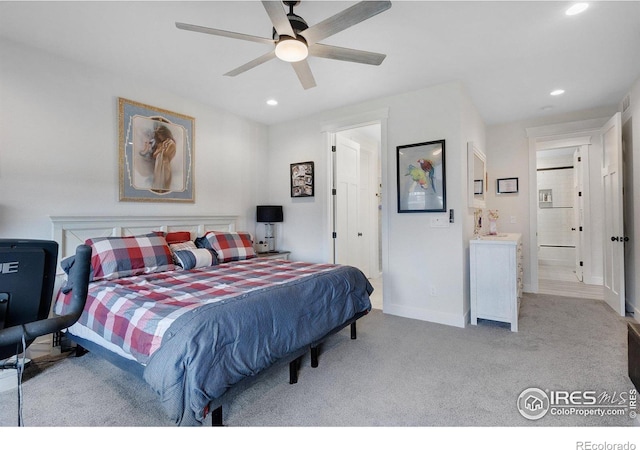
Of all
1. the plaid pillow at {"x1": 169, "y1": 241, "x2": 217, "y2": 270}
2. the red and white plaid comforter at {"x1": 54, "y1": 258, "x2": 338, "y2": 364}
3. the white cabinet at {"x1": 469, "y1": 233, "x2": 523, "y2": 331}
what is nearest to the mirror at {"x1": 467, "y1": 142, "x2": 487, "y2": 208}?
the white cabinet at {"x1": 469, "y1": 233, "x2": 523, "y2": 331}

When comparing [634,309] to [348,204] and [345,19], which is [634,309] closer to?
[348,204]

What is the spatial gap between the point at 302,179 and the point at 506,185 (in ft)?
10.8

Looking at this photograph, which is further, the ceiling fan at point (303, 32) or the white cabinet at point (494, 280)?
the white cabinet at point (494, 280)

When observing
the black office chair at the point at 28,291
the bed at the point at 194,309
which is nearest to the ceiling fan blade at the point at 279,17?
the black office chair at the point at 28,291

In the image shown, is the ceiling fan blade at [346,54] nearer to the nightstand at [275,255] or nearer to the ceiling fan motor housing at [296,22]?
the ceiling fan motor housing at [296,22]

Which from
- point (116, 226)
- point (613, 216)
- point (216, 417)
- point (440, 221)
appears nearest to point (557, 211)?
point (613, 216)

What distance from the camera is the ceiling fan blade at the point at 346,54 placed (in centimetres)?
208

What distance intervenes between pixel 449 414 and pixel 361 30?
9.06 feet

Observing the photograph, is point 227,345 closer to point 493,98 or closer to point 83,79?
point 83,79

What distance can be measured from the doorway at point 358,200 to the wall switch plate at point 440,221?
1.37 meters

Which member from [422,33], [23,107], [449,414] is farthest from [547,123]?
[23,107]

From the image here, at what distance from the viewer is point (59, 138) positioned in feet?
9.05

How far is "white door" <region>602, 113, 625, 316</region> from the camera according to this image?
3498mm

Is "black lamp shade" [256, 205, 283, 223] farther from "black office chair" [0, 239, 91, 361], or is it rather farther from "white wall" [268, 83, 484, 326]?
"black office chair" [0, 239, 91, 361]
